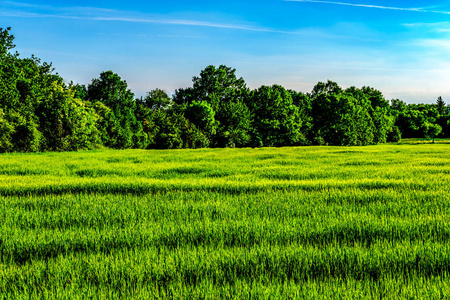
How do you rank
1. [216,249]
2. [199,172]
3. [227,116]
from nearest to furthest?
[216,249], [199,172], [227,116]

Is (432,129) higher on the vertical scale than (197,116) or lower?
lower

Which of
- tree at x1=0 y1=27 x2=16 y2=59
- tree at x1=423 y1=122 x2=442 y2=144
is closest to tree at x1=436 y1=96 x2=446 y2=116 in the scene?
tree at x1=423 y1=122 x2=442 y2=144

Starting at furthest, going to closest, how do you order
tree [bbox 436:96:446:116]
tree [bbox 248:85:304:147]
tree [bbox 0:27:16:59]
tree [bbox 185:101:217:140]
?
tree [bbox 436:96:446:116] → tree [bbox 248:85:304:147] → tree [bbox 185:101:217:140] → tree [bbox 0:27:16:59]

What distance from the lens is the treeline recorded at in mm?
37750

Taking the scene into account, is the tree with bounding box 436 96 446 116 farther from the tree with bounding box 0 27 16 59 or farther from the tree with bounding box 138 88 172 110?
the tree with bounding box 0 27 16 59

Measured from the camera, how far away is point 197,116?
50.4m

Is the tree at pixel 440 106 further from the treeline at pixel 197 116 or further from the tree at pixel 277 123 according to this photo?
the tree at pixel 277 123

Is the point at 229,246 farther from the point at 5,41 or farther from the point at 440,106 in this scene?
the point at 440,106

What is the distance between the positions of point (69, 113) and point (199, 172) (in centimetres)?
2764

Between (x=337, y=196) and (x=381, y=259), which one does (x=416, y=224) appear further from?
(x=337, y=196)

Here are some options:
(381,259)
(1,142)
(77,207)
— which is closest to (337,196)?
(381,259)

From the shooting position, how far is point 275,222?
239 inches

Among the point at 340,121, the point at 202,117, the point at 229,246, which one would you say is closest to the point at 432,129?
the point at 340,121

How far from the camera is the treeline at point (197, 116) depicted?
3775cm
